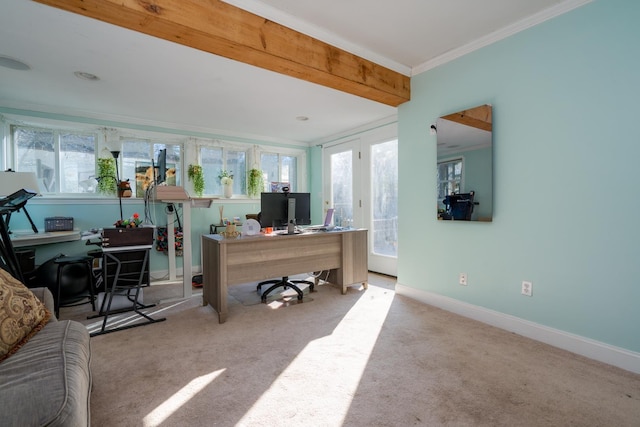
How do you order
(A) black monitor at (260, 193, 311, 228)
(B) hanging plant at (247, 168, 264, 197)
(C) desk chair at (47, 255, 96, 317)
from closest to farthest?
1. (C) desk chair at (47, 255, 96, 317)
2. (A) black monitor at (260, 193, 311, 228)
3. (B) hanging plant at (247, 168, 264, 197)

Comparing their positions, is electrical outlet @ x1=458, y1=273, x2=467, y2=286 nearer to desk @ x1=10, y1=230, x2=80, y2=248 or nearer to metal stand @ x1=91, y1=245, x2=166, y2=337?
metal stand @ x1=91, y1=245, x2=166, y2=337

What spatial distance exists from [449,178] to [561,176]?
35.0 inches

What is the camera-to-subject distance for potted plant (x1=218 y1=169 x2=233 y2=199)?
17.1 feet

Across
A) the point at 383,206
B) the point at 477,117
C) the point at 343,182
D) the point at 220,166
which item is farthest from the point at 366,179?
the point at 220,166

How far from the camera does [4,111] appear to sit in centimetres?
377

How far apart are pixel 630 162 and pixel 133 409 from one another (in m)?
3.39

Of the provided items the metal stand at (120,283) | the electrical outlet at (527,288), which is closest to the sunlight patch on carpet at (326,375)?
the electrical outlet at (527,288)

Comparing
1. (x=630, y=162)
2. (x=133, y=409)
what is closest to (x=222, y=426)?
(x=133, y=409)

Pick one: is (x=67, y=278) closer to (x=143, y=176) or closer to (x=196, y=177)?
(x=143, y=176)

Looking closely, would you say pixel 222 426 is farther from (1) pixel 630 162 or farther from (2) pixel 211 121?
(2) pixel 211 121

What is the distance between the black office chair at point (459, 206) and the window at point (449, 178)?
6cm

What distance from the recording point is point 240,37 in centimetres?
216

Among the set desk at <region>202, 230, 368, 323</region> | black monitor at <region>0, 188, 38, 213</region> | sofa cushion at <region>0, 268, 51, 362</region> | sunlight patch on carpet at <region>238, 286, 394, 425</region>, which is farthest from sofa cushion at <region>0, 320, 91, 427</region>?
black monitor at <region>0, 188, 38, 213</region>

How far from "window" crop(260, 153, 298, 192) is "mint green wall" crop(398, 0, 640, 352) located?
365 centimetres
